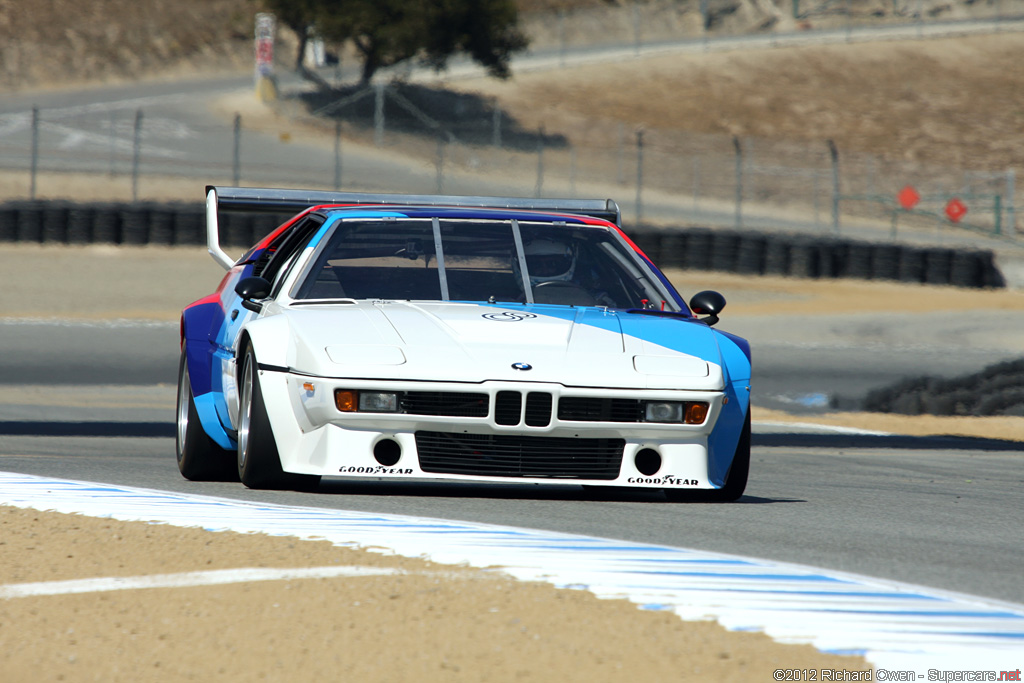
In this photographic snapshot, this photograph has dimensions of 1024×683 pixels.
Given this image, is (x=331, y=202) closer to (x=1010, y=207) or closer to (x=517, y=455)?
(x=517, y=455)

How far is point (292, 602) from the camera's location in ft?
13.4

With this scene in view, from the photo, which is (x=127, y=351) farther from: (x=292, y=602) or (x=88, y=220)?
(x=292, y=602)

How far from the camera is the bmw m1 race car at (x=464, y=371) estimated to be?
583cm

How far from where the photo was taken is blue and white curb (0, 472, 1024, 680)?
374cm

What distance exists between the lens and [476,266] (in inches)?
276

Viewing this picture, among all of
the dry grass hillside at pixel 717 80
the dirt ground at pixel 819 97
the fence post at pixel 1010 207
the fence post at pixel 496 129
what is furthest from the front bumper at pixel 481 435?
the dirt ground at pixel 819 97

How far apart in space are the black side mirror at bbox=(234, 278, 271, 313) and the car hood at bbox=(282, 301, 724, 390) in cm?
31

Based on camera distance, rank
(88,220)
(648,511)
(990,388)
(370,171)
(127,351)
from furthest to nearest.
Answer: (370,171), (88,220), (127,351), (990,388), (648,511)

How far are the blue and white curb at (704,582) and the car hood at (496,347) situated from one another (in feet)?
2.13

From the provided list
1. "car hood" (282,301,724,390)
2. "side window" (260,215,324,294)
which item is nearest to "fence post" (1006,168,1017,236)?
"side window" (260,215,324,294)

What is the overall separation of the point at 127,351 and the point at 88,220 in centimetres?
920

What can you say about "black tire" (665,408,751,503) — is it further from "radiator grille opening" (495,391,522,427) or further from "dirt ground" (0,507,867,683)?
"dirt ground" (0,507,867,683)

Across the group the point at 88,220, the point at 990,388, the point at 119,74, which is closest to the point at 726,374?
the point at 990,388

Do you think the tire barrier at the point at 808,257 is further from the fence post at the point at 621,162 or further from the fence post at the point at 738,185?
the fence post at the point at 621,162
